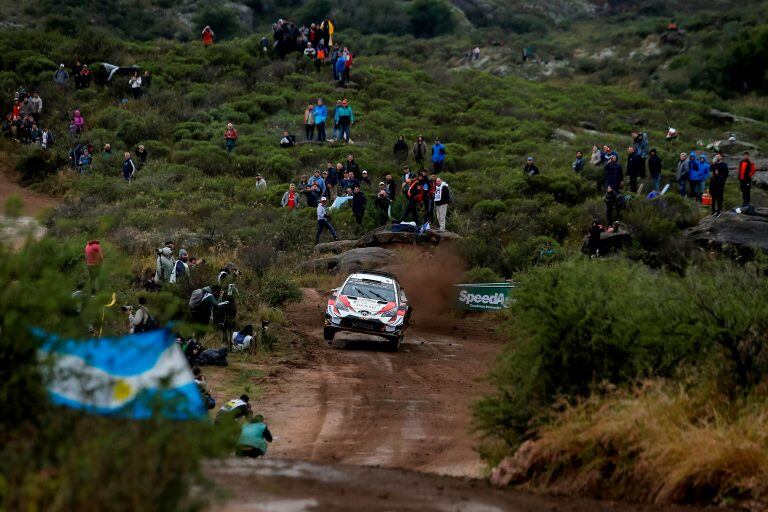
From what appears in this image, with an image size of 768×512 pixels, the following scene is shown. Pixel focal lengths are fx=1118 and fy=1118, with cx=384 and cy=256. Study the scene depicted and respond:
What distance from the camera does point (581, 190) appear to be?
129 feet

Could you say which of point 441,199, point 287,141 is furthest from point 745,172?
point 287,141

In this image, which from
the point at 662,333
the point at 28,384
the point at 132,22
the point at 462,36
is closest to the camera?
the point at 28,384

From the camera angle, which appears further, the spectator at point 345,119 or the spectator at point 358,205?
the spectator at point 345,119

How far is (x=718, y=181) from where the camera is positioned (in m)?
33.2

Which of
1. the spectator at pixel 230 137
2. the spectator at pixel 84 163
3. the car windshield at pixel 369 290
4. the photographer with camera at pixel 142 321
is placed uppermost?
the spectator at pixel 230 137

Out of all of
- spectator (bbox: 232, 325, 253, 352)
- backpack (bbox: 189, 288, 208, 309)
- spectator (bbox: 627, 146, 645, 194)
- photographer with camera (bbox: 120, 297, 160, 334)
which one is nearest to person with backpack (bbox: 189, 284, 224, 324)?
backpack (bbox: 189, 288, 208, 309)

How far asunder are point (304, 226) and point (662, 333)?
23240 mm

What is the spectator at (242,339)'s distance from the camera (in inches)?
905

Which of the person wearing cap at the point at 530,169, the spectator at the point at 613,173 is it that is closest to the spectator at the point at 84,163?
the person wearing cap at the point at 530,169

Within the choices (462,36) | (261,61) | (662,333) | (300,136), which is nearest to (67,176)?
(300,136)

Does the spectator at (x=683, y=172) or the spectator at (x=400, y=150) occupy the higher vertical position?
the spectator at (x=400, y=150)

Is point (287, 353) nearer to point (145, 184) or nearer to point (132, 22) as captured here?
point (145, 184)

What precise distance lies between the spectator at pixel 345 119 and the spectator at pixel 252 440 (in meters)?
31.0

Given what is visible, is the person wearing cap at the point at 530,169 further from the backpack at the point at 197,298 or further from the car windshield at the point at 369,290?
the backpack at the point at 197,298
